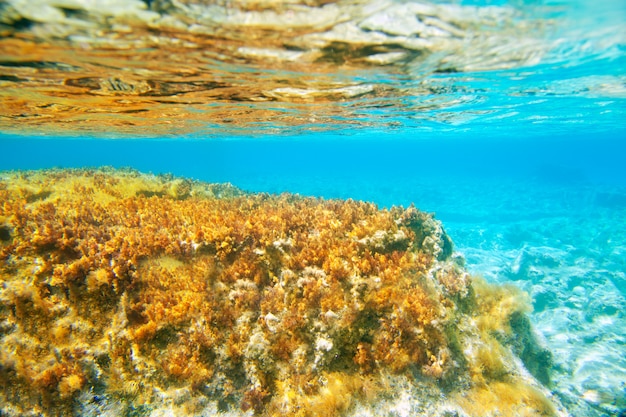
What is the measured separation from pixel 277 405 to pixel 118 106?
613 inches

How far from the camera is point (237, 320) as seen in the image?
5820 millimetres

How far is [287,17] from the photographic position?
6359 mm

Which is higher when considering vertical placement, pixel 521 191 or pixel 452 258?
pixel 452 258

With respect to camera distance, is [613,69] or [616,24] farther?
[613,69]

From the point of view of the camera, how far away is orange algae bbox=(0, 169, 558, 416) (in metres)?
5.04

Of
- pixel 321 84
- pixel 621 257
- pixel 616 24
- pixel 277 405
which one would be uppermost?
pixel 616 24

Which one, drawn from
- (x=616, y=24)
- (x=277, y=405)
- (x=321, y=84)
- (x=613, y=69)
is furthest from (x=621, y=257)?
(x=277, y=405)

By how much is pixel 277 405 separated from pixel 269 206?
5785 millimetres

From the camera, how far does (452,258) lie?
9.23 metres

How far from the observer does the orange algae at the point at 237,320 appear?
5.04 meters

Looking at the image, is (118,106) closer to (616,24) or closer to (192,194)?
(192,194)

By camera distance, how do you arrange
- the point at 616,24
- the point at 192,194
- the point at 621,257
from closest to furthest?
the point at 616,24 → the point at 192,194 → the point at 621,257

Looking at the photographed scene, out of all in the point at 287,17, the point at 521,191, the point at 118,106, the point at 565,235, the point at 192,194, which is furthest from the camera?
the point at 521,191

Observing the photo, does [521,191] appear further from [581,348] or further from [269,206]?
[269,206]
